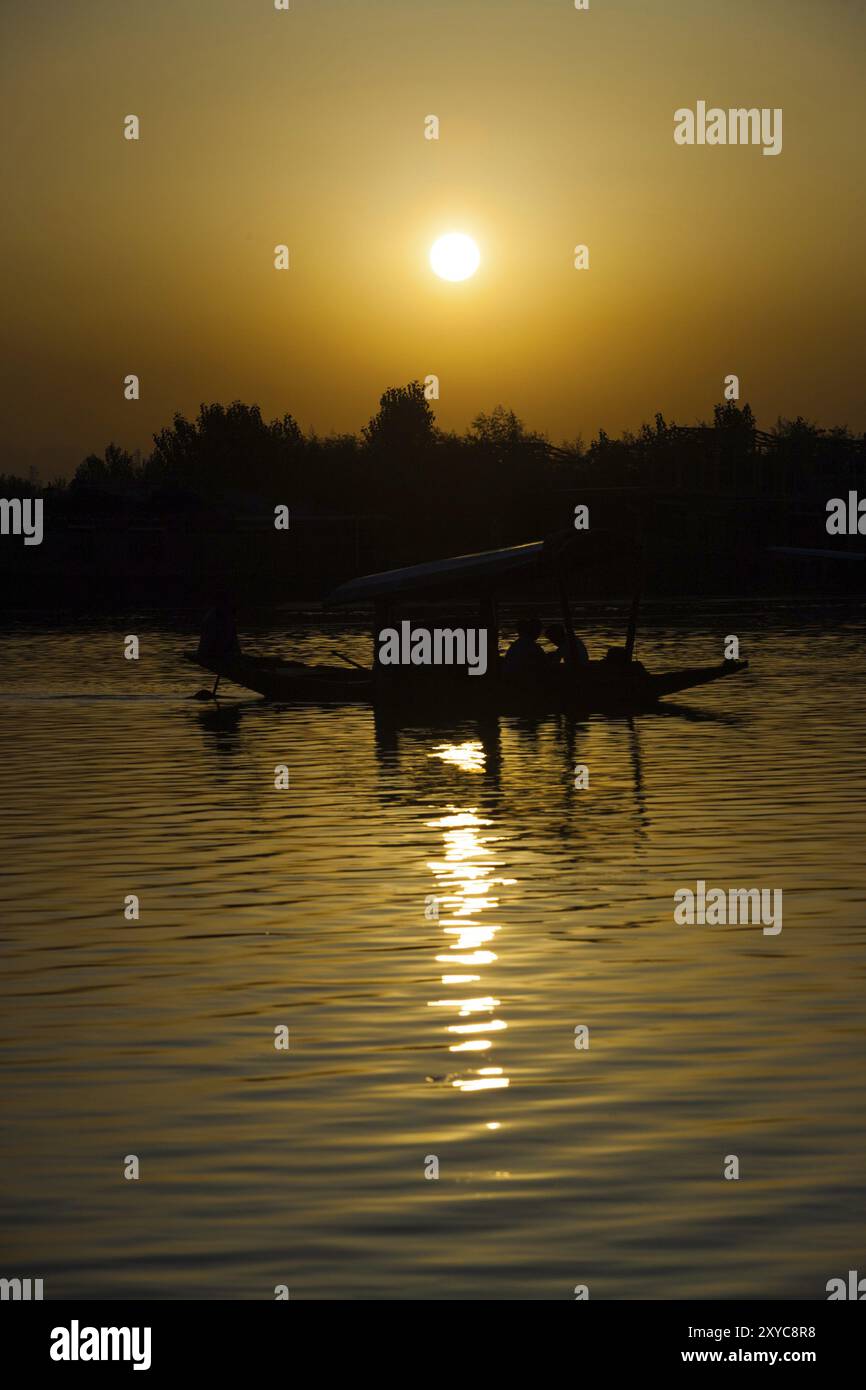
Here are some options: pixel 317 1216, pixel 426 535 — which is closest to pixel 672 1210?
pixel 317 1216

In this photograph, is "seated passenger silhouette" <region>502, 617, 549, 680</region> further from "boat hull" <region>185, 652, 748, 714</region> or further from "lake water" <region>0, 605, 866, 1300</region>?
"lake water" <region>0, 605, 866, 1300</region>

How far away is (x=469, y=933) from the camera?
1423cm

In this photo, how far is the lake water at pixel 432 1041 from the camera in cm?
793

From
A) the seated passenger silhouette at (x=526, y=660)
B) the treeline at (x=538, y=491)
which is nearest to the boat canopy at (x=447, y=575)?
the seated passenger silhouette at (x=526, y=660)

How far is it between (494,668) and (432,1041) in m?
22.0

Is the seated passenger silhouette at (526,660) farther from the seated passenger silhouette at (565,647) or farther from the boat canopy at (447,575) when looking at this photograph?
the boat canopy at (447,575)

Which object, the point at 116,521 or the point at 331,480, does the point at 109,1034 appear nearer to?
the point at 116,521

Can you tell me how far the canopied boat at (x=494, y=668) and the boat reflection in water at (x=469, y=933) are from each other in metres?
10.1

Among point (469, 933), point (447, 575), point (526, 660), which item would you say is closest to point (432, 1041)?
point (469, 933)

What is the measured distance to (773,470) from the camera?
10919 cm

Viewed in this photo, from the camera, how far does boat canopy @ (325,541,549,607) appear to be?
31.8 metres

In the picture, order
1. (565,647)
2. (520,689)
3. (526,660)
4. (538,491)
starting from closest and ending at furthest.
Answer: (526,660)
(520,689)
(565,647)
(538,491)

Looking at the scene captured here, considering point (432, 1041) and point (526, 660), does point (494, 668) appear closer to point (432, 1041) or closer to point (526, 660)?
point (526, 660)

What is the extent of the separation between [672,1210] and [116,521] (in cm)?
10066
